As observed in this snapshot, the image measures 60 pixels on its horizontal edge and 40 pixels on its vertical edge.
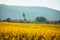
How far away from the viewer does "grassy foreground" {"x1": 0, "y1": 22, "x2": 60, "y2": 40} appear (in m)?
1.87

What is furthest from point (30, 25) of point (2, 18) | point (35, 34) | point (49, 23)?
point (2, 18)

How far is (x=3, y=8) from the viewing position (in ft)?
6.51

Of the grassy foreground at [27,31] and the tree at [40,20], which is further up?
the tree at [40,20]

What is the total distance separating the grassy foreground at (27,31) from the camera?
6.14 ft

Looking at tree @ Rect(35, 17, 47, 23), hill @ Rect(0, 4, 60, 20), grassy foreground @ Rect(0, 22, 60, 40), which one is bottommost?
grassy foreground @ Rect(0, 22, 60, 40)

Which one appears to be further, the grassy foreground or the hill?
the hill

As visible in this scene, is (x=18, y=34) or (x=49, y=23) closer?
(x=18, y=34)

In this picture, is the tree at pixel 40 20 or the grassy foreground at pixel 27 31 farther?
the tree at pixel 40 20

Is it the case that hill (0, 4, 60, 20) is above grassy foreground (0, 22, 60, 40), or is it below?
above

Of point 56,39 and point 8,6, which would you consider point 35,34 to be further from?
point 8,6

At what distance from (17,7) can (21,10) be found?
3.1 inches

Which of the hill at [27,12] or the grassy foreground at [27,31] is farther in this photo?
the hill at [27,12]

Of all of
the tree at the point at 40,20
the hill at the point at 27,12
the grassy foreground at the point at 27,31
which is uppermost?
the hill at the point at 27,12

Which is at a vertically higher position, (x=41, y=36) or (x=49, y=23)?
(x=49, y=23)
